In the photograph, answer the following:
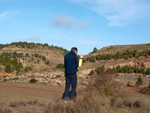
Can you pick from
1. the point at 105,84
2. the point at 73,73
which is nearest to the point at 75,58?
the point at 73,73

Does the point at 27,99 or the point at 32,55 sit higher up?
the point at 32,55

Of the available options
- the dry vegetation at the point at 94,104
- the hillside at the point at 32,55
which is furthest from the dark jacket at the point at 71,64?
the hillside at the point at 32,55

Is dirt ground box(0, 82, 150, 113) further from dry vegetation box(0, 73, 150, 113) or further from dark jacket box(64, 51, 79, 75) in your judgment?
dark jacket box(64, 51, 79, 75)

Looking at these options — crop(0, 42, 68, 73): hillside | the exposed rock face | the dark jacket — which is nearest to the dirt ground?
the dark jacket

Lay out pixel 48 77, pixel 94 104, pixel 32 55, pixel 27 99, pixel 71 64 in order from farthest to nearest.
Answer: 1. pixel 32 55
2. pixel 48 77
3. pixel 27 99
4. pixel 71 64
5. pixel 94 104

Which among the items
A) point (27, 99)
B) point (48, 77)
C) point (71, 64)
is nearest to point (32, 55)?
point (48, 77)

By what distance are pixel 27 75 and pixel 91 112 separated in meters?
20.4

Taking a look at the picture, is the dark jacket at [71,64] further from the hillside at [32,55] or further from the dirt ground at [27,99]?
the hillside at [32,55]

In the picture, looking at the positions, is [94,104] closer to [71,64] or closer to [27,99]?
[71,64]

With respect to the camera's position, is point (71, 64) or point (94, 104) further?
point (71, 64)

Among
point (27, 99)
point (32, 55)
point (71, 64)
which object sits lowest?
point (27, 99)

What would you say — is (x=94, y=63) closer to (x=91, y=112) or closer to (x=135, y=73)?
(x=135, y=73)

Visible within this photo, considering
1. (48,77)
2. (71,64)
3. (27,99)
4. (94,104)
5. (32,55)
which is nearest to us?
(94,104)

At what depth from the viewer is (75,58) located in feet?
25.3
